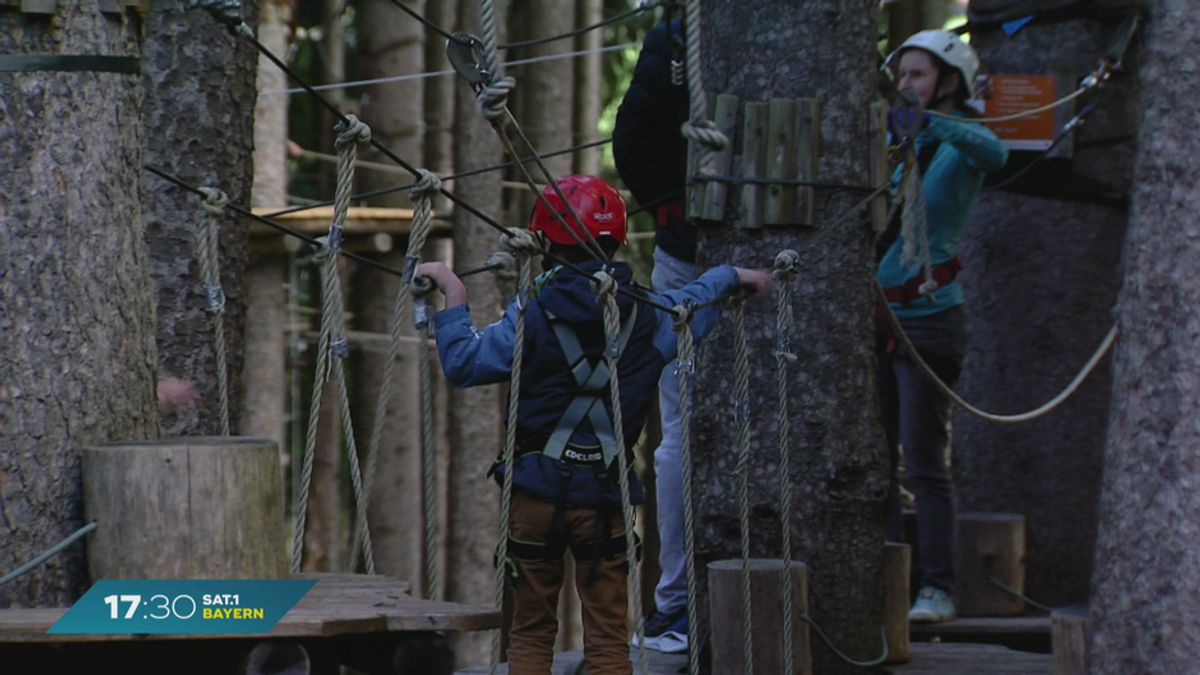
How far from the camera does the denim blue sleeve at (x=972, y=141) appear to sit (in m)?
4.73

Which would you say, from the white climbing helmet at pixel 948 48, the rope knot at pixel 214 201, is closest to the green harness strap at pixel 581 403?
the rope knot at pixel 214 201

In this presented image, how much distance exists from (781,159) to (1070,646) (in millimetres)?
1312

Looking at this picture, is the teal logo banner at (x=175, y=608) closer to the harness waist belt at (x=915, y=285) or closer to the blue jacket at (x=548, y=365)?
the blue jacket at (x=548, y=365)

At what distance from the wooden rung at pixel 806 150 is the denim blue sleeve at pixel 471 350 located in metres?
0.78

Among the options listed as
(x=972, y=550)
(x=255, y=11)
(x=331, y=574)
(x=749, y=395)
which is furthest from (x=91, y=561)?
(x=972, y=550)

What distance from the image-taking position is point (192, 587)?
2.68 meters

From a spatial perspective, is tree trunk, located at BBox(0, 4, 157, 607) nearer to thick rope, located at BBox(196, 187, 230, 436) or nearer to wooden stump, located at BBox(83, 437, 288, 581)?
wooden stump, located at BBox(83, 437, 288, 581)

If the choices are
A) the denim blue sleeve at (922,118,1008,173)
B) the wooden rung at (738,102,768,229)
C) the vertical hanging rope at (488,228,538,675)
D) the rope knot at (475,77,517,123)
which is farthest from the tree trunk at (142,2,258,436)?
the denim blue sleeve at (922,118,1008,173)

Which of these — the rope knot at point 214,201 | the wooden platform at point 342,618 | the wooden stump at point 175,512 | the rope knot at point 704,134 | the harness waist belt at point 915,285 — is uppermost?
the rope knot at point 704,134

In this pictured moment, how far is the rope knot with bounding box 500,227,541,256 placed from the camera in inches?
133

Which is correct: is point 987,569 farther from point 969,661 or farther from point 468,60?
point 468,60

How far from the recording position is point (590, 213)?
3707 millimetres

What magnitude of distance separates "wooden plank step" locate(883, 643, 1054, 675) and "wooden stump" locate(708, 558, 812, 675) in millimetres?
543

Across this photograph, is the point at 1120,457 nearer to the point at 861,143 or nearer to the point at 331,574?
the point at 861,143
